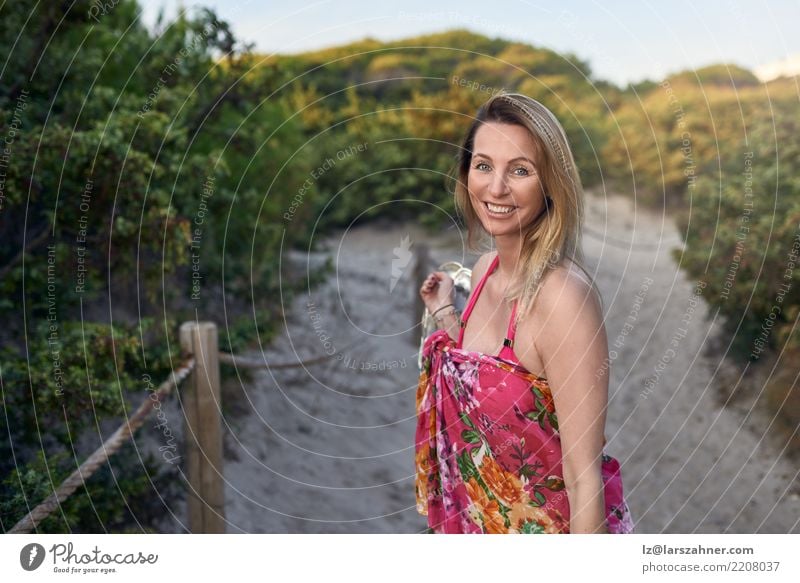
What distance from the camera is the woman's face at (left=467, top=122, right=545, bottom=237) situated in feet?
4.88

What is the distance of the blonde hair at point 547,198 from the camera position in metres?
1.44

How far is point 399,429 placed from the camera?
459cm

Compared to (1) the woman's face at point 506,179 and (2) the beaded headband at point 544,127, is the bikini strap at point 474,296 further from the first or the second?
(2) the beaded headband at point 544,127

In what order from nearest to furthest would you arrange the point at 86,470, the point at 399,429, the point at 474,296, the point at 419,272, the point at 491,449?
the point at 491,449 < the point at 474,296 < the point at 86,470 < the point at 399,429 < the point at 419,272

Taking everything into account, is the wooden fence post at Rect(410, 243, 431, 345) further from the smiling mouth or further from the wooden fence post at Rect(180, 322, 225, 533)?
the smiling mouth

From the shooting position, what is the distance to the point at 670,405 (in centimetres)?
519

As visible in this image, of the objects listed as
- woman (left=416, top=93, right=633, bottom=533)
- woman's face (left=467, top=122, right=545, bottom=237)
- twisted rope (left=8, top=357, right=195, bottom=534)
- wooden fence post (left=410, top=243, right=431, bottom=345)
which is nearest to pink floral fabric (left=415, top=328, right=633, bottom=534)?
woman (left=416, top=93, right=633, bottom=533)

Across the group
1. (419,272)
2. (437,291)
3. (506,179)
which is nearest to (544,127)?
(506,179)

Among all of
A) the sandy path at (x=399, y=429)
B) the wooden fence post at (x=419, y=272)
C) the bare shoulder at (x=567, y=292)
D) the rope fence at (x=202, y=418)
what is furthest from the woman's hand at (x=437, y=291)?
the wooden fence post at (x=419, y=272)

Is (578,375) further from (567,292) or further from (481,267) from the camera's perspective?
(481,267)

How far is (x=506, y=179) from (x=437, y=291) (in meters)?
0.48

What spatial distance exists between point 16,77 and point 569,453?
2878 millimetres

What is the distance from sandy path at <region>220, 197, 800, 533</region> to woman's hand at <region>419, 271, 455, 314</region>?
921mm
